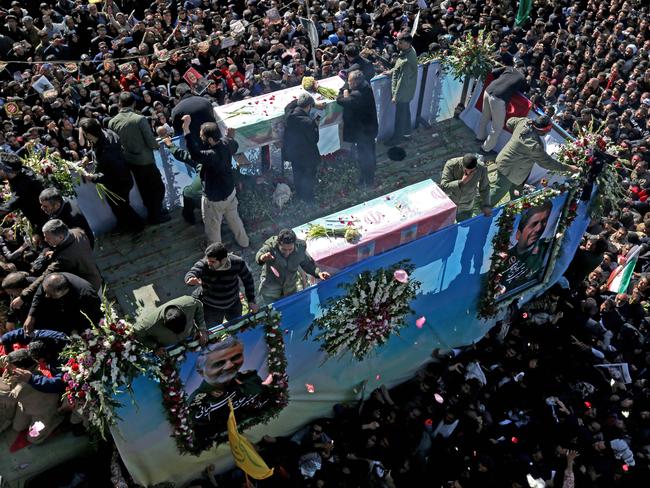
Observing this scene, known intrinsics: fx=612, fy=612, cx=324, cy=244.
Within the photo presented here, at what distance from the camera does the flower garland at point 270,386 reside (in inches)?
241

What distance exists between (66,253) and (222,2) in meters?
10.6

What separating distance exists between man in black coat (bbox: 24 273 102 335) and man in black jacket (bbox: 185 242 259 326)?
1.08 metres

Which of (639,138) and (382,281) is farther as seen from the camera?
(639,138)

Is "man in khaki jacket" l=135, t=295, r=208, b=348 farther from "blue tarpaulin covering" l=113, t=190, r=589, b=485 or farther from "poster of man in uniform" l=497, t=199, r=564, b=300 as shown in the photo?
"poster of man in uniform" l=497, t=199, r=564, b=300

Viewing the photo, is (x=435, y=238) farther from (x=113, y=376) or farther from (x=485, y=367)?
(x=113, y=376)

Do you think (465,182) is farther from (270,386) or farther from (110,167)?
(110,167)

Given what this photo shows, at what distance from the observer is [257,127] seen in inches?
369

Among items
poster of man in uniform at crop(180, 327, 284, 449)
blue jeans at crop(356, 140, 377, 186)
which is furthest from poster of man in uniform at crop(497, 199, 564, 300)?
poster of man in uniform at crop(180, 327, 284, 449)

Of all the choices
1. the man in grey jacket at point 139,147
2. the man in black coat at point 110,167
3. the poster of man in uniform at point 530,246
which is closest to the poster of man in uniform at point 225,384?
the man in black coat at point 110,167

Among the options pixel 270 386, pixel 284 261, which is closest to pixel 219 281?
pixel 284 261

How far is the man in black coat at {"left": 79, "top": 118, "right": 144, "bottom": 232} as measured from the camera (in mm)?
8047

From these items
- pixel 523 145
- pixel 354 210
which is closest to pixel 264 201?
pixel 354 210

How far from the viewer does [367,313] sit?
7281 millimetres

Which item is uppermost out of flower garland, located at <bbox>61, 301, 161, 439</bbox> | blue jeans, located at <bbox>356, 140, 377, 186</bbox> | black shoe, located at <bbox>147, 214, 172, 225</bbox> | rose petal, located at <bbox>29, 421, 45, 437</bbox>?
flower garland, located at <bbox>61, 301, 161, 439</bbox>
